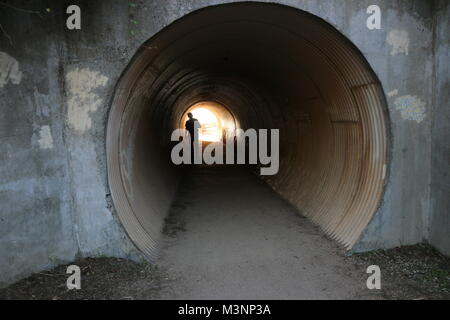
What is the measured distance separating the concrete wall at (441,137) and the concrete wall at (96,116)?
0.02 m

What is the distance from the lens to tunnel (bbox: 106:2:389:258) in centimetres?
601

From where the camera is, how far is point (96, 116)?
217 inches

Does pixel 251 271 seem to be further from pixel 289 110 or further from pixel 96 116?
pixel 289 110

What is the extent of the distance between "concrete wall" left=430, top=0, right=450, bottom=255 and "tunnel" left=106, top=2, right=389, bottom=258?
77cm

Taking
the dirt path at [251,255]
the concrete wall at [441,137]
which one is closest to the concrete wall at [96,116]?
the concrete wall at [441,137]

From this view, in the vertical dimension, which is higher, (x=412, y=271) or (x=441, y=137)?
(x=441, y=137)

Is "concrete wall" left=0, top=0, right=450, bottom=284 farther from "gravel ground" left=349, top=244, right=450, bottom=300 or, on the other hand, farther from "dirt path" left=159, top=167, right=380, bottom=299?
"dirt path" left=159, top=167, right=380, bottom=299

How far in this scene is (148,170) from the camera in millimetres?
8836

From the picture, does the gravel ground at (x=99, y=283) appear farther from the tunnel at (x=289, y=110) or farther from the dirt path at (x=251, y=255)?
the tunnel at (x=289, y=110)

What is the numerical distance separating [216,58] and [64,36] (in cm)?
486

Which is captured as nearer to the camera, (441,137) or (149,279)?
(149,279)

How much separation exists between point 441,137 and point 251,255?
3.39 metres

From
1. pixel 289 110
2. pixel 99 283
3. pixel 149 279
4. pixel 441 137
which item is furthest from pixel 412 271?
pixel 289 110

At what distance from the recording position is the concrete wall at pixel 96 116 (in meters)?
5.00
